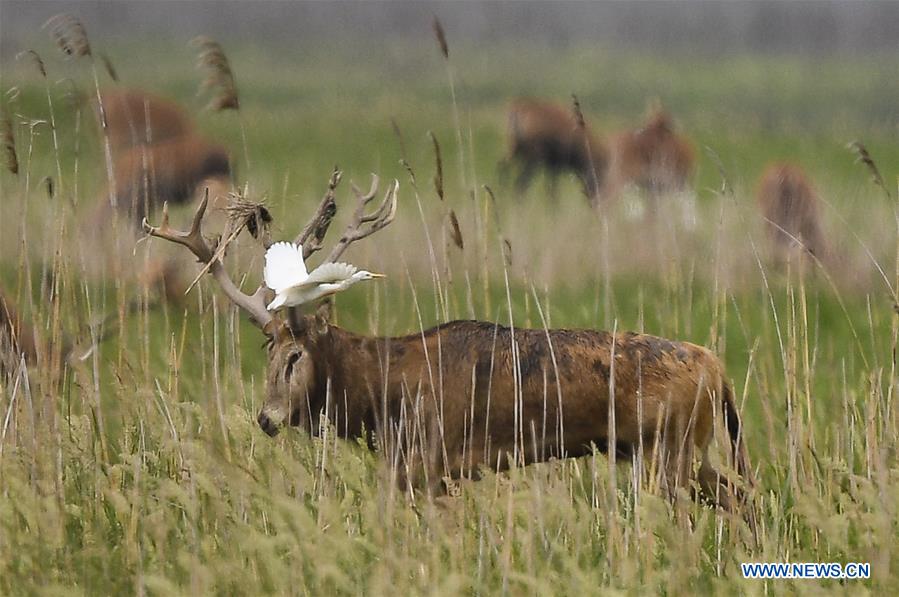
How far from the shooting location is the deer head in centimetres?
607

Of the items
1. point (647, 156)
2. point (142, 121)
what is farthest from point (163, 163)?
point (647, 156)

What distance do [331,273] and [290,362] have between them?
2.54ft

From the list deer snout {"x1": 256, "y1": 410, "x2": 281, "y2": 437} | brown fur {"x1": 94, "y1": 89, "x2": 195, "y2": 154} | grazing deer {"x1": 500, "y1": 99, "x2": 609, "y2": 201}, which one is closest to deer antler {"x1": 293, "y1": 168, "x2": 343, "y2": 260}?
deer snout {"x1": 256, "y1": 410, "x2": 281, "y2": 437}

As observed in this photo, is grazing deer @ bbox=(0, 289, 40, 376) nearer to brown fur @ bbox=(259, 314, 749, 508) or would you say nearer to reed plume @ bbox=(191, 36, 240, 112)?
brown fur @ bbox=(259, 314, 749, 508)

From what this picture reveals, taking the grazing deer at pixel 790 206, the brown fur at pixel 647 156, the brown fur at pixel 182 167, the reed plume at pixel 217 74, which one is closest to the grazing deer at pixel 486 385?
the reed plume at pixel 217 74

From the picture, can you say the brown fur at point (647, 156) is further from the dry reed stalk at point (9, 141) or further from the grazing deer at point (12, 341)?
the dry reed stalk at point (9, 141)

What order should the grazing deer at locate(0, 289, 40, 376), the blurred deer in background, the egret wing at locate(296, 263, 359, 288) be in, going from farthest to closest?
the blurred deer in background < the grazing deer at locate(0, 289, 40, 376) < the egret wing at locate(296, 263, 359, 288)

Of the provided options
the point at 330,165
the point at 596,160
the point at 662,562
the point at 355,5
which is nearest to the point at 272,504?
the point at 662,562

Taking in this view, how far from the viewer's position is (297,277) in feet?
18.3

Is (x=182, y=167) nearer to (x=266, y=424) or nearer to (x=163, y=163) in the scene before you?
(x=163, y=163)

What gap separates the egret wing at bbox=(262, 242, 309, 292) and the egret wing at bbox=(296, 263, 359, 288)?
101 millimetres

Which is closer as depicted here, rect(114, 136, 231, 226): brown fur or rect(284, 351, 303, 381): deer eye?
rect(284, 351, 303, 381): deer eye

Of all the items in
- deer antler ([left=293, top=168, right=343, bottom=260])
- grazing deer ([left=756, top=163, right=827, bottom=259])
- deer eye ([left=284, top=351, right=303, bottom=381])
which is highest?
deer antler ([left=293, top=168, right=343, bottom=260])

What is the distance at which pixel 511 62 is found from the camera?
61.2m
